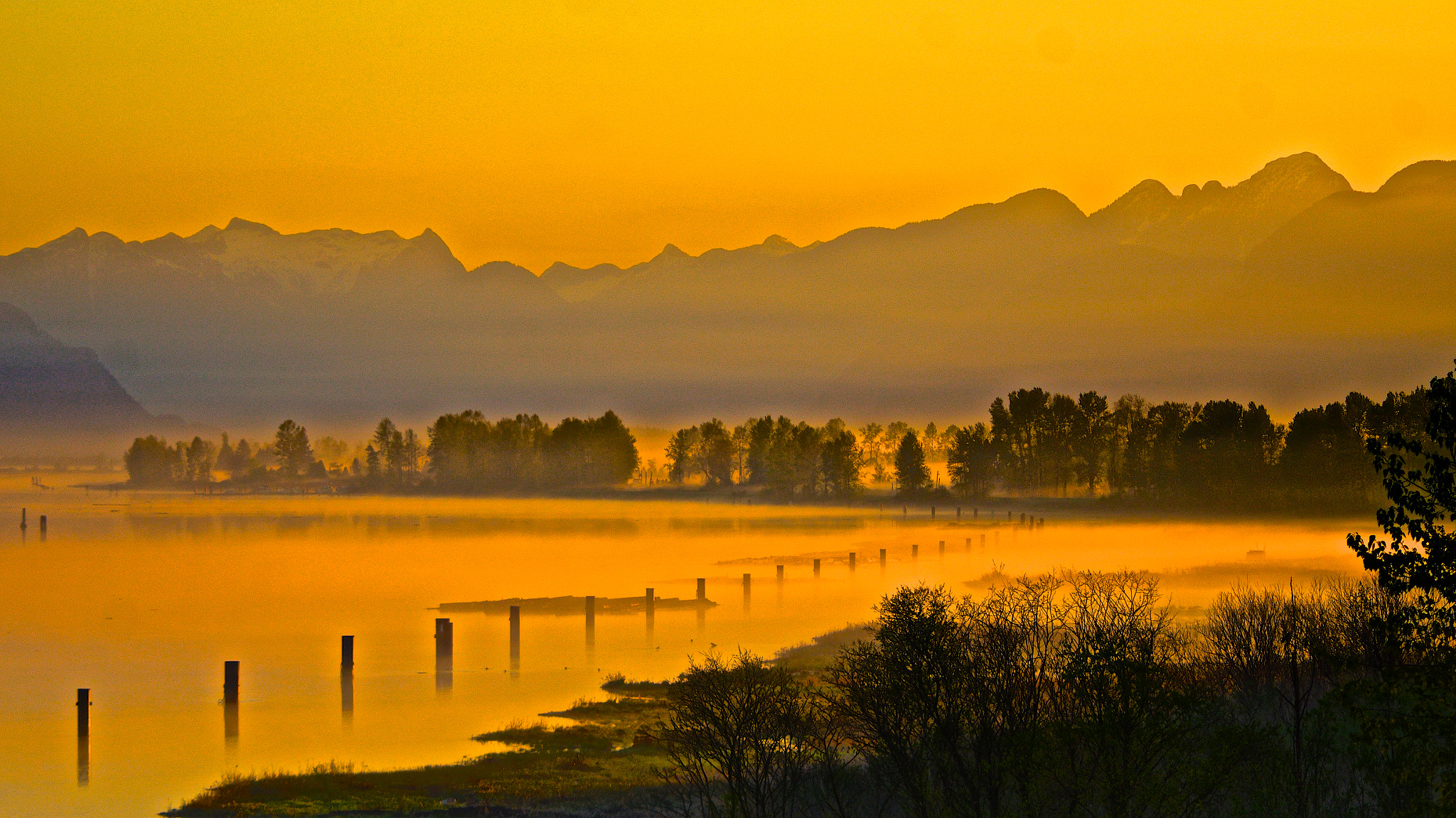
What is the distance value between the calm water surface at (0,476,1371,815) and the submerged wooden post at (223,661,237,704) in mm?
766

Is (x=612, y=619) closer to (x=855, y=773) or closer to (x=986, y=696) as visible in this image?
(x=855, y=773)

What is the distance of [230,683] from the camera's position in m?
41.3

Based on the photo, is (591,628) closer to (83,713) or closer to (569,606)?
(569,606)

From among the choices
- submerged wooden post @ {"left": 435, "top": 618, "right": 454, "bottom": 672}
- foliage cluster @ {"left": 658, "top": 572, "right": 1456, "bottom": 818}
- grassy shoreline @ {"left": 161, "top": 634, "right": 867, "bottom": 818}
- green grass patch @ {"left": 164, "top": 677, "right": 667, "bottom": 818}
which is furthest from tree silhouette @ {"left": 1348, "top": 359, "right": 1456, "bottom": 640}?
submerged wooden post @ {"left": 435, "top": 618, "right": 454, "bottom": 672}

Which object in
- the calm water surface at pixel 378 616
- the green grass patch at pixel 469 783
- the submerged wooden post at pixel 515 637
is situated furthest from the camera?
the submerged wooden post at pixel 515 637

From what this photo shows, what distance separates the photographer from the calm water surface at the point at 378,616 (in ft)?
123

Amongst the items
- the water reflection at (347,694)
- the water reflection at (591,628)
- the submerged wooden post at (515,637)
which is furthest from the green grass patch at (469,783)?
the water reflection at (591,628)

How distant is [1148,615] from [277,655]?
35.7 meters

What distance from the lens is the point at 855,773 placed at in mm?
25875

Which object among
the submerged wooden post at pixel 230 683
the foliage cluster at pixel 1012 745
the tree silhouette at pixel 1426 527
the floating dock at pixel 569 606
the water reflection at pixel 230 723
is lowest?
the water reflection at pixel 230 723

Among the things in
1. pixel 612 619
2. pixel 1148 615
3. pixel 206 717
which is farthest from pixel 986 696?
pixel 612 619

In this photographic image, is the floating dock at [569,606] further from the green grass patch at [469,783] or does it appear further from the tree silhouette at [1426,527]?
the tree silhouette at [1426,527]

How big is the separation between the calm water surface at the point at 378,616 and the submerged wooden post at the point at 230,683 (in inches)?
30.2

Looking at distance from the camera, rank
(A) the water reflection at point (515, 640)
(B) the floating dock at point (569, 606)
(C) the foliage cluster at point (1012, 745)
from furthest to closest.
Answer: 1. (B) the floating dock at point (569, 606)
2. (A) the water reflection at point (515, 640)
3. (C) the foliage cluster at point (1012, 745)
